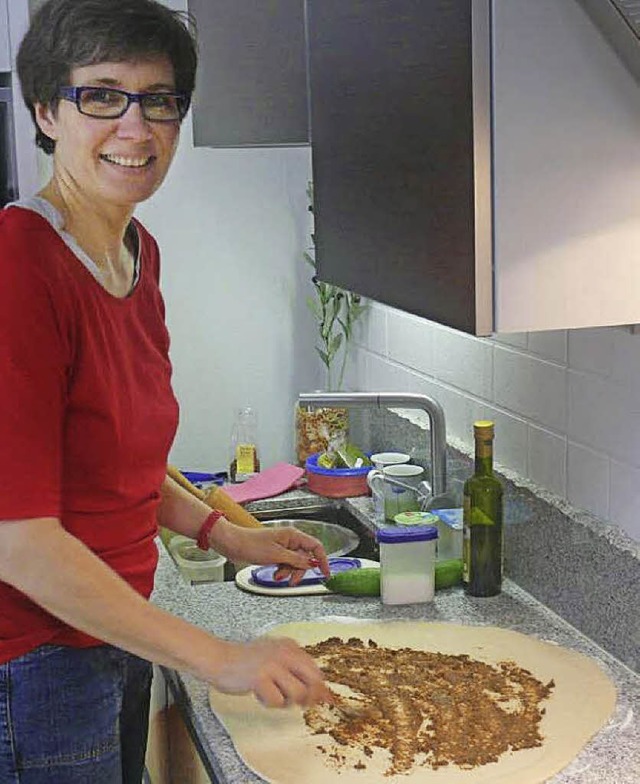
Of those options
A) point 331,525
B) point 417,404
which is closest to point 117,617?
point 417,404

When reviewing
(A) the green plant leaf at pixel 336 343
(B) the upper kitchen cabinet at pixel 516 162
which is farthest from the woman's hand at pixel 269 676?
(A) the green plant leaf at pixel 336 343

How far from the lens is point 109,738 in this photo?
1502 millimetres

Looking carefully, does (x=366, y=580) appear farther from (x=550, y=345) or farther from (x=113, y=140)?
(x=113, y=140)

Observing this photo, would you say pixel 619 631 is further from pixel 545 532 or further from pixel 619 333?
pixel 619 333

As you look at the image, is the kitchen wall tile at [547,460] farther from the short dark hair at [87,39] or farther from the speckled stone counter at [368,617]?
the short dark hair at [87,39]

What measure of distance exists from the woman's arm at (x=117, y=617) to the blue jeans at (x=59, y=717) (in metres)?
0.17

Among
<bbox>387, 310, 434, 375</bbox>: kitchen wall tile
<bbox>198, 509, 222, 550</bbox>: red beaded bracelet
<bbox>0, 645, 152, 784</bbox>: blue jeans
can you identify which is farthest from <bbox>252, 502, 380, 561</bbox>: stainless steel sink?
<bbox>0, 645, 152, 784</bbox>: blue jeans

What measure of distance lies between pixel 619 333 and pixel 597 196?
47 cm

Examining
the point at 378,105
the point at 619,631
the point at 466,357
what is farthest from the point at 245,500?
the point at 378,105

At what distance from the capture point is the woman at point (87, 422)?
1306mm

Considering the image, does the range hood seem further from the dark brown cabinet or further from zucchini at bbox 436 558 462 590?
zucchini at bbox 436 558 462 590

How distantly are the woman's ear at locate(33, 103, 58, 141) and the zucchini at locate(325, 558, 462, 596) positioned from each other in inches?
32.8

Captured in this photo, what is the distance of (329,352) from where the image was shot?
2932 millimetres

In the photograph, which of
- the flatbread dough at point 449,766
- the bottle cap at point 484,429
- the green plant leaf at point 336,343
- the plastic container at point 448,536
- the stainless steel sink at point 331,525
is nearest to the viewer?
the flatbread dough at point 449,766
